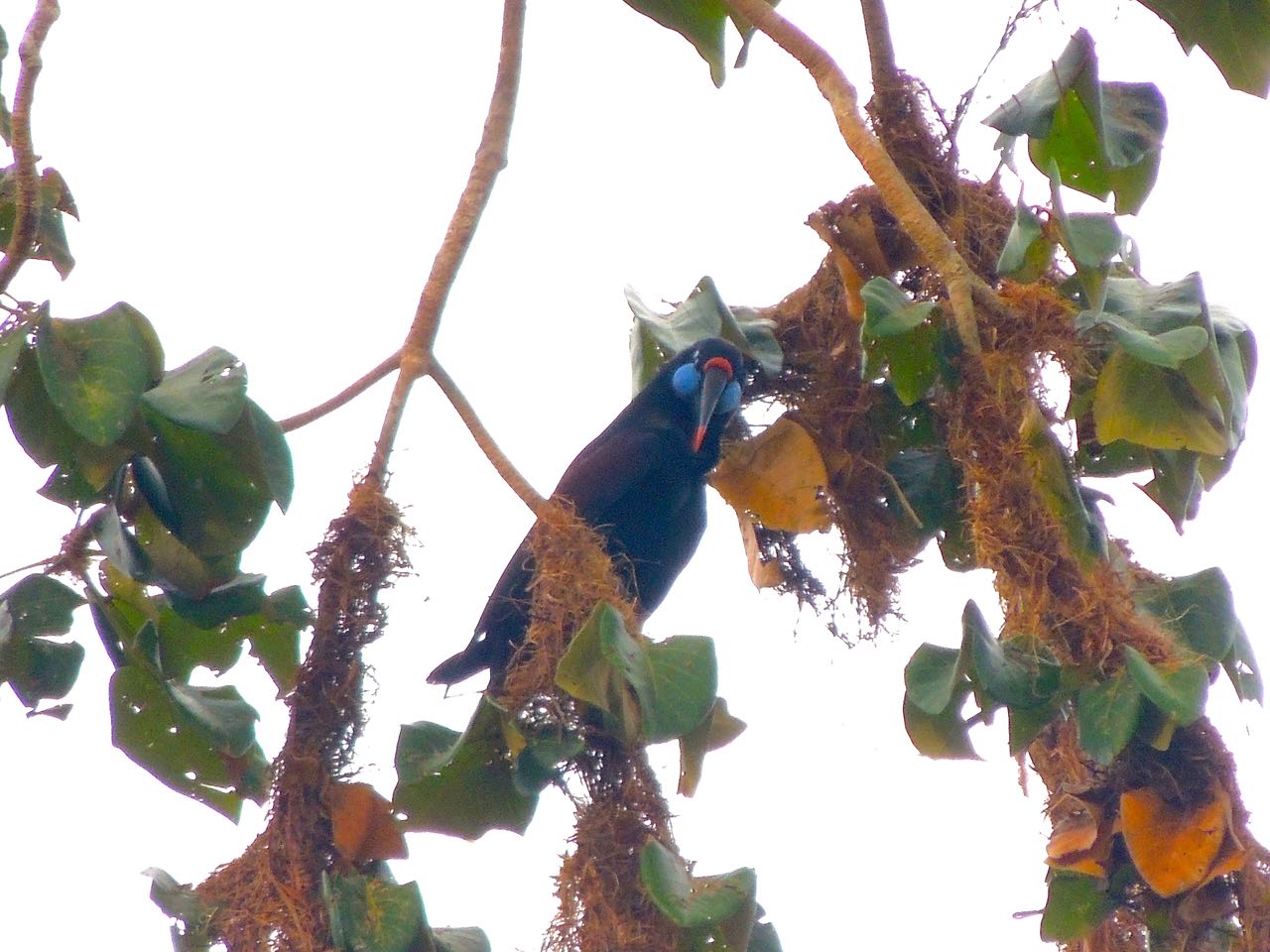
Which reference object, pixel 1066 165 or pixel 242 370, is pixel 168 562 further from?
pixel 1066 165

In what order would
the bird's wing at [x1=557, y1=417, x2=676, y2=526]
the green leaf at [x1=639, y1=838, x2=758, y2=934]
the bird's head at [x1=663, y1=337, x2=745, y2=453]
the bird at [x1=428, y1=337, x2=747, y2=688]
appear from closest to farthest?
the green leaf at [x1=639, y1=838, x2=758, y2=934] → the bird's head at [x1=663, y1=337, x2=745, y2=453] → the bird at [x1=428, y1=337, x2=747, y2=688] → the bird's wing at [x1=557, y1=417, x2=676, y2=526]

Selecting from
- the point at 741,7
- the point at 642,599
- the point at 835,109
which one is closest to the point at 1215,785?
the point at 835,109

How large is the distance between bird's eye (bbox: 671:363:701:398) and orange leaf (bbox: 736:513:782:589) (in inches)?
15.7

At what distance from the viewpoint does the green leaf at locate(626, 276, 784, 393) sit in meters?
2.05

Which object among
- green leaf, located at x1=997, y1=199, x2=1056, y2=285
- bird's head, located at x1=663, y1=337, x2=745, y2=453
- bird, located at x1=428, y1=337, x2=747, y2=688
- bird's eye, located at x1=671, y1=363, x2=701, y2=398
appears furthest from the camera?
bird, located at x1=428, y1=337, x2=747, y2=688

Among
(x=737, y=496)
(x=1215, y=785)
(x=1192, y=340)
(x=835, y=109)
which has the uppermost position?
(x=835, y=109)

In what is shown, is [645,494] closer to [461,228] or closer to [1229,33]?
[461,228]

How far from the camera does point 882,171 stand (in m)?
1.72

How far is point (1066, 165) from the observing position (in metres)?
1.67

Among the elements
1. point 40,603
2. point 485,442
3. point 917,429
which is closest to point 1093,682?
point 917,429

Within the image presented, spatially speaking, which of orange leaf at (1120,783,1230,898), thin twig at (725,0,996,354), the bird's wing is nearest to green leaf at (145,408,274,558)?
thin twig at (725,0,996,354)

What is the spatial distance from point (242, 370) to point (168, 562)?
28cm

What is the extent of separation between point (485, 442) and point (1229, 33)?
1006 millimetres

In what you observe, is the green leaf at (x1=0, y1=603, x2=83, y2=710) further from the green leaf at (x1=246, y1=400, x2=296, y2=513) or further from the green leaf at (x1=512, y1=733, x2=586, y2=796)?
the green leaf at (x1=512, y1=733, x2=586, y2=796)
